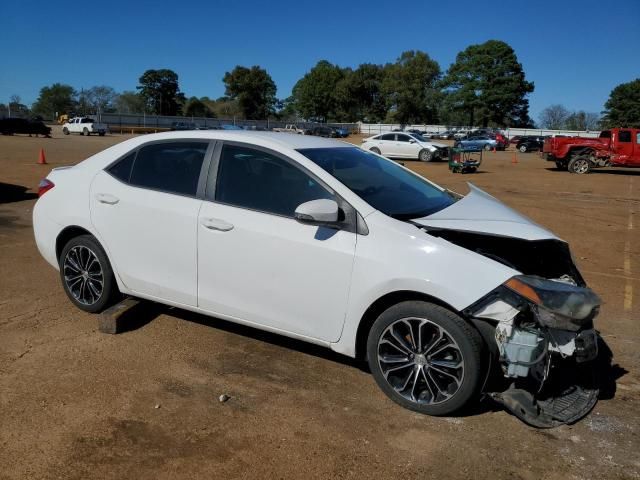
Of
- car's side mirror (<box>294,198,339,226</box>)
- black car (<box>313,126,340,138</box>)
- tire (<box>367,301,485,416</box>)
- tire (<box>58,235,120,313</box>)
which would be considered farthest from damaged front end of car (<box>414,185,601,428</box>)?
black car (<box>313,126,340,138</box>)

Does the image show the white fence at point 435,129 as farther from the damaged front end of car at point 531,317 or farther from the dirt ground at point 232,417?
the dirt ground at point 232,417

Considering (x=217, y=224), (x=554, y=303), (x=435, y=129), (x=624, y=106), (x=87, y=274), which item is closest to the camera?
(x=554, y=303)

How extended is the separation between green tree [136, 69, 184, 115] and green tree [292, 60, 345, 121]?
29.6 metres

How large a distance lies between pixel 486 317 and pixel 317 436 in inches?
46.7

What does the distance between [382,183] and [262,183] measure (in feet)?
2.96

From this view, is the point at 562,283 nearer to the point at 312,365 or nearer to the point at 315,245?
the point at 315,245

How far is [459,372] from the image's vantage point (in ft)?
10.2

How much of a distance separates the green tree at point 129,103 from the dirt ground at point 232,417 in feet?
401

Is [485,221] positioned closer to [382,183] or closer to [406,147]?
[382,183]

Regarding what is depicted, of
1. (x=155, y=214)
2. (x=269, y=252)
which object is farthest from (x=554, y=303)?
(x=155, y=214)

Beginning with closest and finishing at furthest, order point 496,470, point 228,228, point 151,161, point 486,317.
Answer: point 496,470
point 486,317
point 228,228
point 151,161

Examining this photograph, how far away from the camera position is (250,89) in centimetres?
10344

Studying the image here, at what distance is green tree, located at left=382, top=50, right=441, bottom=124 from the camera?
97562mm

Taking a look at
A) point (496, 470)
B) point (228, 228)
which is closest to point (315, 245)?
point (228, 228)
